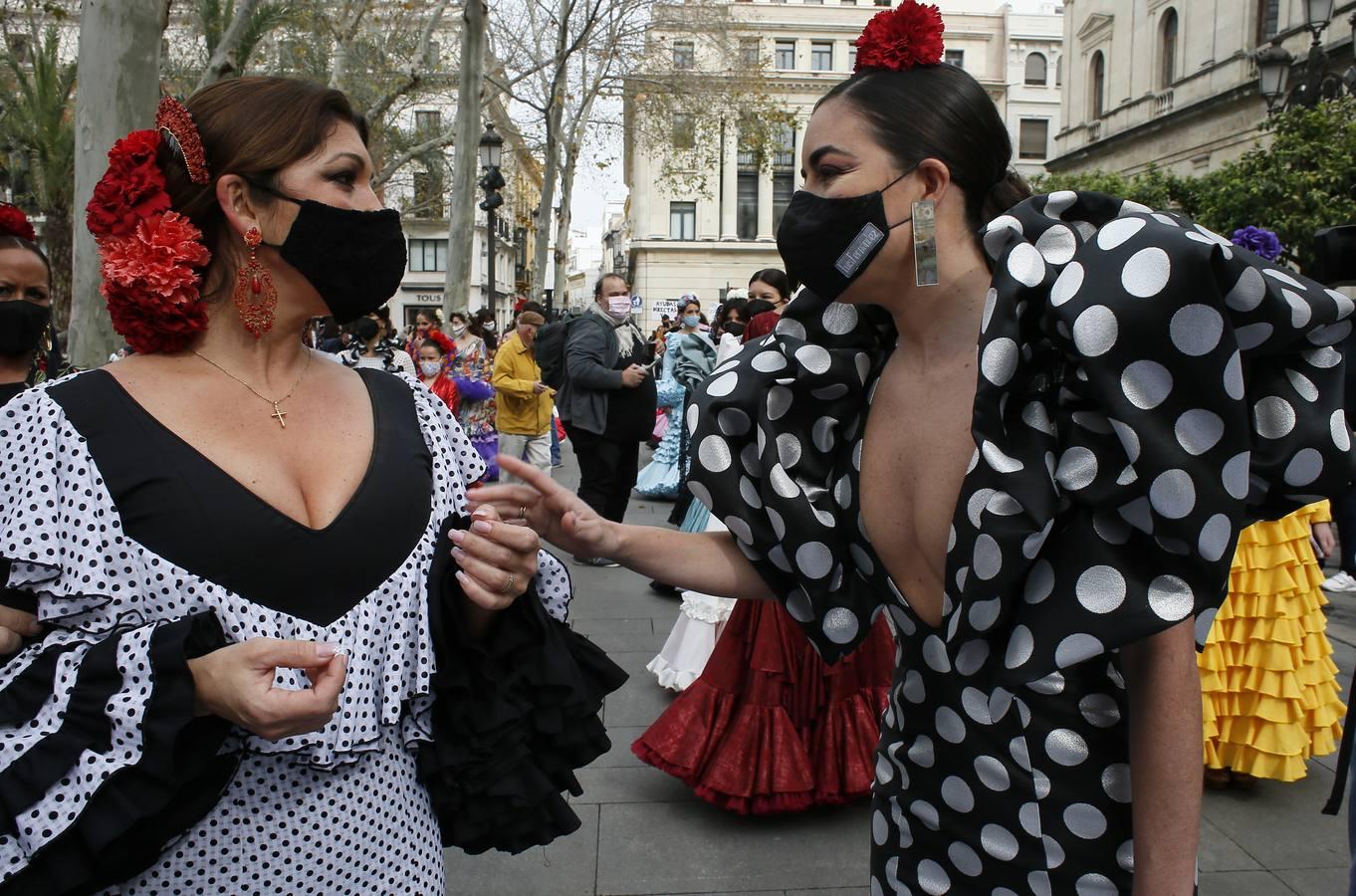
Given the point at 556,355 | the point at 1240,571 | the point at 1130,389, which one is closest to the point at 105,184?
the point at 1130,389

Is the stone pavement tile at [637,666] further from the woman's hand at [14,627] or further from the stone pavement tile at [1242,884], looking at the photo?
the woman's hand at [14,627]

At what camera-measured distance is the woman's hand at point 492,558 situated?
167 centimetres

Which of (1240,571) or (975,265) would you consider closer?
(975,265)

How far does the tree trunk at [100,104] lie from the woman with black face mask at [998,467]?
3.32 m

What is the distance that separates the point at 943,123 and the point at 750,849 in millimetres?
2632

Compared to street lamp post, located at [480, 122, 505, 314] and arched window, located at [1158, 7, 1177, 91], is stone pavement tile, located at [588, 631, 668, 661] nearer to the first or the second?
street lamp post, located at [480, 122, 505, 314]

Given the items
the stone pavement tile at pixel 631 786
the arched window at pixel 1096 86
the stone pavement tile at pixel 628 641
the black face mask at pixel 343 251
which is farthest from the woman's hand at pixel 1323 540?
the arched window at pixel 1096 86

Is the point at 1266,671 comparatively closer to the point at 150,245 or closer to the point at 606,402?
the point at 150,245

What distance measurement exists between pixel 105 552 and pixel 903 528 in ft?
4.00

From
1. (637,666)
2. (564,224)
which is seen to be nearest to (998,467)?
(637,666)

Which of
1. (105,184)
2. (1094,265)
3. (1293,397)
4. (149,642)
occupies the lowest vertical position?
(149,642)

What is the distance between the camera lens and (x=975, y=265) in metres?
1.77

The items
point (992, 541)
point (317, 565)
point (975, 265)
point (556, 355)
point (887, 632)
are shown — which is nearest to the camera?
point (992, 541)

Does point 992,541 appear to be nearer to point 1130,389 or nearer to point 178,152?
point 1130,389
